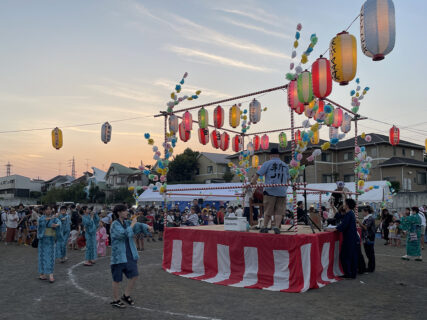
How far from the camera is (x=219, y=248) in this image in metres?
9.15

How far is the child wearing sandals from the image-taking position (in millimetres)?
6348

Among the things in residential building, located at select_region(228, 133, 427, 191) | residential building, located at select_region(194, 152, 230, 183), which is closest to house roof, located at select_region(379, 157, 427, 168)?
residential building, located at select_region(228, 133, 427, 191)

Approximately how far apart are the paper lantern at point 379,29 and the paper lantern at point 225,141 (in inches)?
345

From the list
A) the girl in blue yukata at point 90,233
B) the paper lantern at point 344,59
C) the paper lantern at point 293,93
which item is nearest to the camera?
the paper lantern at point 344,59

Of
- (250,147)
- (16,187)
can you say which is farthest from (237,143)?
(16,187)

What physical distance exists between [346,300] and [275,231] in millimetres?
2077

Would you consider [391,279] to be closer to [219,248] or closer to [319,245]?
[319,245]

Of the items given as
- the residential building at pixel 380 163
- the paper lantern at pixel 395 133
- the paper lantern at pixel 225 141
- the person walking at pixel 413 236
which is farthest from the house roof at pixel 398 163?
the paper lantern at pixel 225 141

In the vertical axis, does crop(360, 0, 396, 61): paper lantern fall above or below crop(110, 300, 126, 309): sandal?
above

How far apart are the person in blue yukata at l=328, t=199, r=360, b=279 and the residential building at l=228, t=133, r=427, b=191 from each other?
25.8m

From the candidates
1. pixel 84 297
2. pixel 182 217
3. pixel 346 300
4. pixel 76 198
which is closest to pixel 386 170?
pixel 182 217

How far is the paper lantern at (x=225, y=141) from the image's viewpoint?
15.6 m

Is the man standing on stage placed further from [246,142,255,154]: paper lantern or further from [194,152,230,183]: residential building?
[194,152,230,183]: residential building

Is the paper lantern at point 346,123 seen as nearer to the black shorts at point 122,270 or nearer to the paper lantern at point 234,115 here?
the paper lantern at point 234,115
